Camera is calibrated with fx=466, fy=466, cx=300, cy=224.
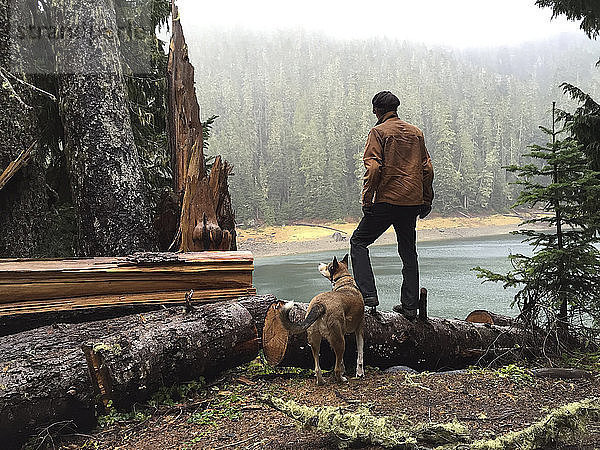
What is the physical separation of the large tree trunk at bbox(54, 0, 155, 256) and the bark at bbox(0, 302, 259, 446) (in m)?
2.53

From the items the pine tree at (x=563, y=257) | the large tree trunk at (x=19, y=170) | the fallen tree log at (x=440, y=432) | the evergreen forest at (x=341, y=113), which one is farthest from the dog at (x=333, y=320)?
the evergreen forest at (x=341, y=113)

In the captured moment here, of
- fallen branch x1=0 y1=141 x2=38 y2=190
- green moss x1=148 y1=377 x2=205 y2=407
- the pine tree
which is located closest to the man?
the pine tree

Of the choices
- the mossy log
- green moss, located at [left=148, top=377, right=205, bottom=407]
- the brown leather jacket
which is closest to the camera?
the mossy log

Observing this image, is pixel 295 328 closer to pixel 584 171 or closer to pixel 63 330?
pixel 63 330

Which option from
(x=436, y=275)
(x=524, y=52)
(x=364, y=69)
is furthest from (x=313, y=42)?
(x=436, y=275)

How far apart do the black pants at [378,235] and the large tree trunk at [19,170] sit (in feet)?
17.0

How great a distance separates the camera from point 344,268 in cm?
489

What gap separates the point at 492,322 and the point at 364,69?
79.3 m

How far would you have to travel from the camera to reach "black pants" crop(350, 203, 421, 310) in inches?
199

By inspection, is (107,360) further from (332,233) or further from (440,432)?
(332,233)

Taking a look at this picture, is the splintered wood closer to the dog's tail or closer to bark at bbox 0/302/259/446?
bark at bbox 0/302/259/446

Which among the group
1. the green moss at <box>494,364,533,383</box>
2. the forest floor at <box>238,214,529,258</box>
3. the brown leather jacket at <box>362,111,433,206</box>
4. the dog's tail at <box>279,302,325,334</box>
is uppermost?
the brown leather jacket at <box>362,111,433,206</box>

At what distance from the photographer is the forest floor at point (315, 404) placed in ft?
10.2

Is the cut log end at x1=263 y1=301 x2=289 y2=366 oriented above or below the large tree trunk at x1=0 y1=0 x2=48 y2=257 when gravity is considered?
below
